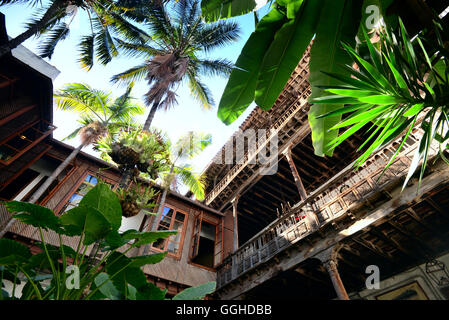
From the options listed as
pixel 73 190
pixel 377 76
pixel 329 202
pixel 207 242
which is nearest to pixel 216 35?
pixel 329 202

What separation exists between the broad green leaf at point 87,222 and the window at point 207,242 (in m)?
8.38

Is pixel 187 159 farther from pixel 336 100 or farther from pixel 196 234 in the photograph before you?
pixel 336 100

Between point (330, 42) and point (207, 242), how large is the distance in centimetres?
1174

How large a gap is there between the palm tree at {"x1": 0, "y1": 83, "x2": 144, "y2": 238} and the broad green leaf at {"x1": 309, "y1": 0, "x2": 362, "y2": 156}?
24.2ft

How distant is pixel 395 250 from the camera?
6.19 meters

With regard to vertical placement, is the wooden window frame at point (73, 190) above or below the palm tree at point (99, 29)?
below

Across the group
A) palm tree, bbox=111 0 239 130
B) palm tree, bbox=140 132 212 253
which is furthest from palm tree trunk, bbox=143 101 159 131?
palm tree, bbox=140 132 212 253

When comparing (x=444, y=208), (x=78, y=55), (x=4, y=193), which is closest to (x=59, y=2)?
(x=78, y=55)

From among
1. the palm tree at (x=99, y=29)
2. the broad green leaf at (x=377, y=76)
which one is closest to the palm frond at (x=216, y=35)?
the palm tree at (x=99, y=29)

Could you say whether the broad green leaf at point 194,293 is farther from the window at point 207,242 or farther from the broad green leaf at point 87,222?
the window at point 207,242

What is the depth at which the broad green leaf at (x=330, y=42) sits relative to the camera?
122 cm
